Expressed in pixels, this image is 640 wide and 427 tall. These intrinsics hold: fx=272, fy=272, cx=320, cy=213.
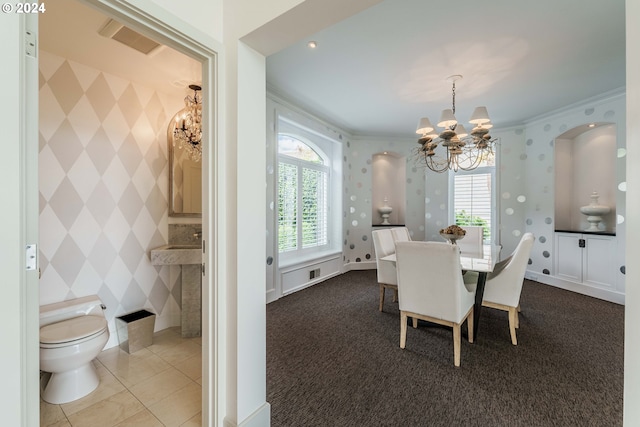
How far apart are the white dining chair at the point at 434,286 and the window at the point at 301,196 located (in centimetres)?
210

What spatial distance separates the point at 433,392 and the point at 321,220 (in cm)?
330

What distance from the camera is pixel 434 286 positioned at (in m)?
2.10

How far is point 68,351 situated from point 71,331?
154 millimetres

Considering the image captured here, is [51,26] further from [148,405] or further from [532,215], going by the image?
[532,215]

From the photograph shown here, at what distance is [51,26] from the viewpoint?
1.76m

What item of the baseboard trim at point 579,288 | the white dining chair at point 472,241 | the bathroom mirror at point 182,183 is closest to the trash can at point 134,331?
the bathroom mirror at point 182,183

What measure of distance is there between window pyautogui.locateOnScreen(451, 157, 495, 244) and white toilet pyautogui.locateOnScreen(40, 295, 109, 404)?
559 cm

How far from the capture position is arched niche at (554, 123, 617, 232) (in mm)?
3871

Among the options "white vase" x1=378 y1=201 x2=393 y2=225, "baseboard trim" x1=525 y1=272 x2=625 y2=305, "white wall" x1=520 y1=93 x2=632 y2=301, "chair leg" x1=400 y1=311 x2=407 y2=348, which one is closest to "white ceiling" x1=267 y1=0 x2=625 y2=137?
"white wall" x1=520 y1=93 x2=632 y2=301

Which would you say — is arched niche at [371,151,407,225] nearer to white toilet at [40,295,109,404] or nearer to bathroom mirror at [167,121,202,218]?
bathroom mirror at [167,121,202,218]

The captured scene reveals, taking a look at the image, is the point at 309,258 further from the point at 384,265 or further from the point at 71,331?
the point at 71,331

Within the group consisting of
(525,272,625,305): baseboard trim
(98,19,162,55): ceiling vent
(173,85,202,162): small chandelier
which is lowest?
(525,272,625,305): baseboard trim

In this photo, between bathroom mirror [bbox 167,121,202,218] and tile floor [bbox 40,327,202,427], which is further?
bathroom mirror [bbox 167,121,202,218]

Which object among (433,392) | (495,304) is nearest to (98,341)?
(433,392)
